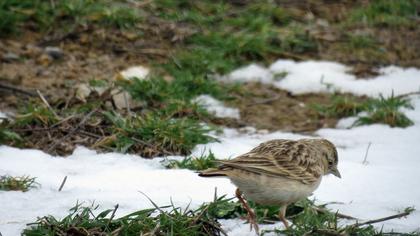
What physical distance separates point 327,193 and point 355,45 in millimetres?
5067

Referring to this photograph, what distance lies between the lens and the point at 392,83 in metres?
10.6

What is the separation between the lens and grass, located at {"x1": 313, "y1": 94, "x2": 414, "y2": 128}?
30.6 feet

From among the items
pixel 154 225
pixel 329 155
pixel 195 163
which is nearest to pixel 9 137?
pixel 195 163

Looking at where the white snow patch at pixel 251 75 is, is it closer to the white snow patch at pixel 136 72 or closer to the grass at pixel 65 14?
the white snow patch at pixel 136 72

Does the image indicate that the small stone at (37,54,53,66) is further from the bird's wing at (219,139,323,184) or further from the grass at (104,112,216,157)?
the bird's wing at (219,139,323,184)

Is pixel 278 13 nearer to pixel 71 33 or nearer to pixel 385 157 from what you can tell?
pixel 71 33

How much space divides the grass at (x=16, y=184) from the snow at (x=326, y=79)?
4307 millimetres

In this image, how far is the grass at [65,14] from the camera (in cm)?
1092

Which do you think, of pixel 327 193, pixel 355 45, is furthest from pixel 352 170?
pixel 355 45

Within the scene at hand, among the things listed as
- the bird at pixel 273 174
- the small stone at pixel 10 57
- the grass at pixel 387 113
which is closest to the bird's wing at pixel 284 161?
the bird at pixel 273 174

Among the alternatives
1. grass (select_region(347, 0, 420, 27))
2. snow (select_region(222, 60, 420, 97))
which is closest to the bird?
snow (select_region(222, 60, 420, 97))

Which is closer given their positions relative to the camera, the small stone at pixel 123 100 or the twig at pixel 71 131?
the twig at pixel 71 131

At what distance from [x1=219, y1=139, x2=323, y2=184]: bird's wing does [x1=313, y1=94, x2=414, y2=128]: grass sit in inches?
110

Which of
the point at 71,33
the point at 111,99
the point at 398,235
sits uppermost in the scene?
the point at 71,33
